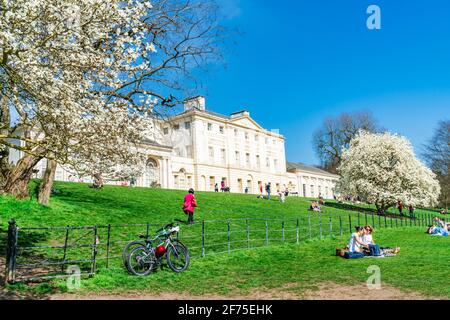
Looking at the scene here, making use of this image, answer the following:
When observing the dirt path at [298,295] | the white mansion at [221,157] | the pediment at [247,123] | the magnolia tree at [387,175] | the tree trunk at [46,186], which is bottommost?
the dirt path at [298,295]

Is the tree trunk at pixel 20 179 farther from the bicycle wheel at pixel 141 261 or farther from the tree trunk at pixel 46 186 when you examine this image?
the bicycle wheel at pixel 141 261

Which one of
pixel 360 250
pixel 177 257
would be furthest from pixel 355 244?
pixel 177 257

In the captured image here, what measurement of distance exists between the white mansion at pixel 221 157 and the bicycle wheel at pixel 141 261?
4423 centimetres

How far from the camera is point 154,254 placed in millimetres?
11336

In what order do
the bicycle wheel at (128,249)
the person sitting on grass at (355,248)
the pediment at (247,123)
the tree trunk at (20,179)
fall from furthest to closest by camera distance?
1. the pediment at (247,123)
2. the tree trunk at (20,179)
3. the person sitting on grass at (355,248)
4. the bicycle wheel at (128,249)

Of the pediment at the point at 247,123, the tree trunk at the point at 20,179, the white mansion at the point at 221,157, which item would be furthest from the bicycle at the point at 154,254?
the pediment at the point at 247,123

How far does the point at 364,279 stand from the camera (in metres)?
10.4

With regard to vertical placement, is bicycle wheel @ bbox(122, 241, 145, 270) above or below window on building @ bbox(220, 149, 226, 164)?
below

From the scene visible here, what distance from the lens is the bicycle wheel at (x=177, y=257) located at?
11634 millimetres

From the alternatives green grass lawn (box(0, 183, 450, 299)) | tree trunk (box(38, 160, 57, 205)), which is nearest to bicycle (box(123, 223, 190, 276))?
green grass lawn (box(0, 183, 450, 299))

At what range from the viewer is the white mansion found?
199ft

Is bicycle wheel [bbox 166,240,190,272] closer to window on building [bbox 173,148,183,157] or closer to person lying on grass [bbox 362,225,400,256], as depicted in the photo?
person lying on grass [bbox 362,225,400,256]

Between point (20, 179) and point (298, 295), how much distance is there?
1571 centimetres

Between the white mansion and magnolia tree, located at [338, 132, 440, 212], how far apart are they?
2269 centimetres
